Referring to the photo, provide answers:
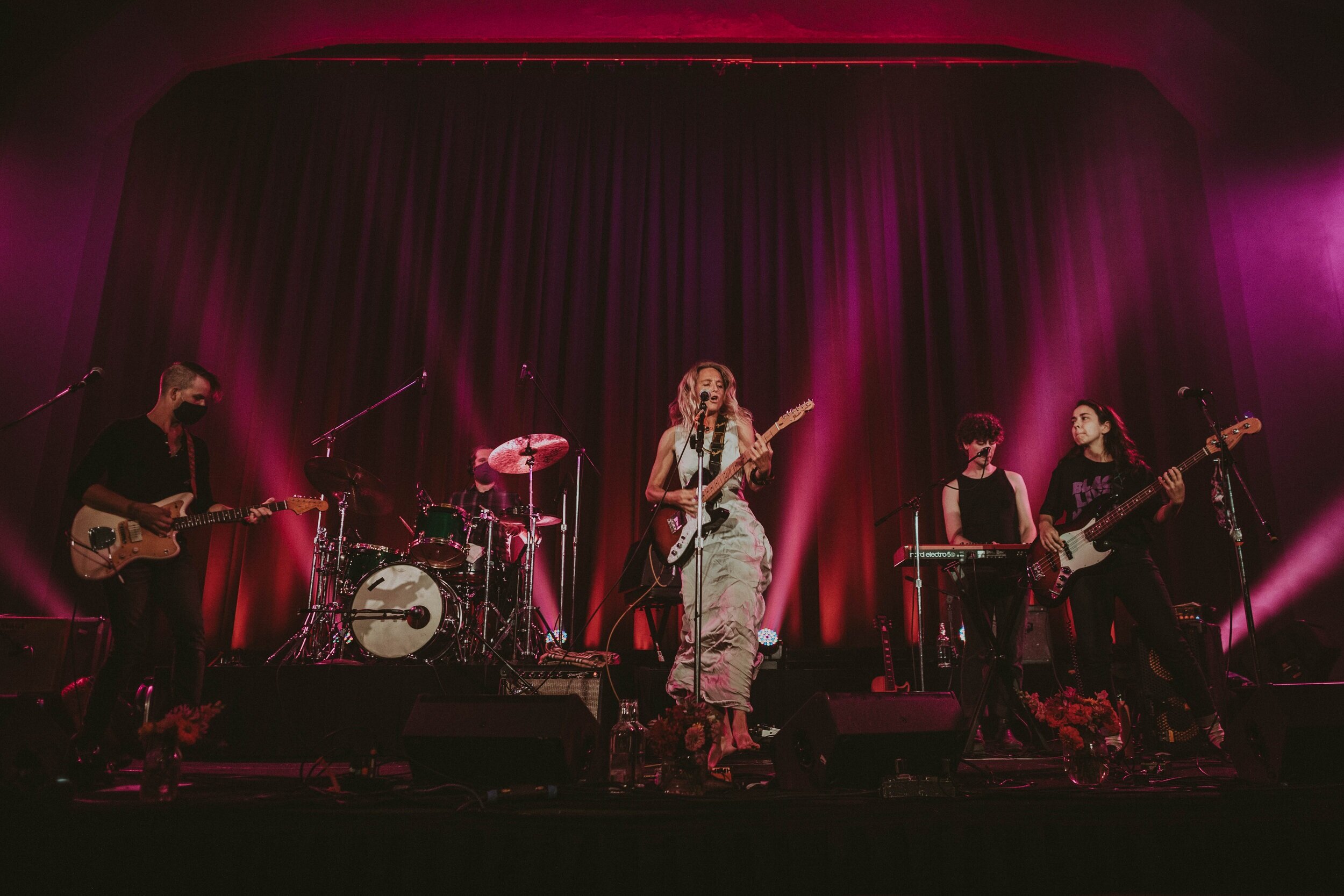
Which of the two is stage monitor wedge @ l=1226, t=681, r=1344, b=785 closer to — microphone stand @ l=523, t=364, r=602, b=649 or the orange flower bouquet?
the orange flower bouquet

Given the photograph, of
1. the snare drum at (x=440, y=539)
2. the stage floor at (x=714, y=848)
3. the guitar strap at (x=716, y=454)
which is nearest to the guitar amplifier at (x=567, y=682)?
the snare drum at (x=440, y=539)

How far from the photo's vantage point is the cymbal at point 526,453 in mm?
6270

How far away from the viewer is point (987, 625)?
4367 millimetres

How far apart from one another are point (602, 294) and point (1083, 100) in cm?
533

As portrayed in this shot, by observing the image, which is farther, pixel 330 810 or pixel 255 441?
pixel 255 441

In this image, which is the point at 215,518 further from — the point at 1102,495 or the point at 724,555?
the point at 1102,495

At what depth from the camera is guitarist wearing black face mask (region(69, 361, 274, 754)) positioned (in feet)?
12.5

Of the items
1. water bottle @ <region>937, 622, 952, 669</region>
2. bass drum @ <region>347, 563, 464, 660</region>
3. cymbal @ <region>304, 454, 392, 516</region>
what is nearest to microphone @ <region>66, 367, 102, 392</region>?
cymbal @ <region>304, 454, 392, 516</region>

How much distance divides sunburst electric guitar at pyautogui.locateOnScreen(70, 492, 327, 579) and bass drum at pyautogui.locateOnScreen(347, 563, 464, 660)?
1.89 metres

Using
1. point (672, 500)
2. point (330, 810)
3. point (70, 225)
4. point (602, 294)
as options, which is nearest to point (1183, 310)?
point (602, 294)

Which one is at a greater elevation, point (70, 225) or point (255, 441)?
point (70, 225)

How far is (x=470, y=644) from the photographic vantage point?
6.09 meters

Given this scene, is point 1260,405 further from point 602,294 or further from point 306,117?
point 306,117

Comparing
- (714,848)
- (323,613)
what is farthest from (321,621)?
(714,848)
